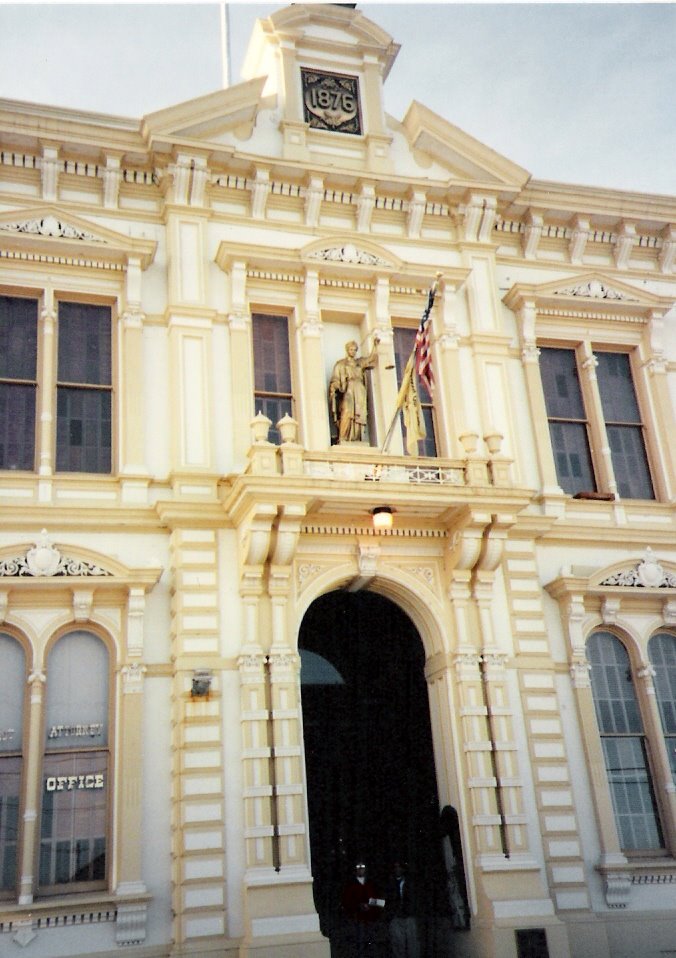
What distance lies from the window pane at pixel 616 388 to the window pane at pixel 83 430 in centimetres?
834

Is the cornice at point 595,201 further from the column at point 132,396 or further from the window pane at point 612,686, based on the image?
the window pane at point 612,686

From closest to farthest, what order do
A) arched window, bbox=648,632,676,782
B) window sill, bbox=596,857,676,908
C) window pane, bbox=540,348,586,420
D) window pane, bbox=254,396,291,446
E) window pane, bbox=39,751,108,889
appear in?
window pane, bbox=39,751,108,889 → window sill, bbox=596,857,676,908 → arched window, bbox=648,632,676,782 → window pane, bbox=254,396,291,446 → window pane, bbox=540,348,586,420

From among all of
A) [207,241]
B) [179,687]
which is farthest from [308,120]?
[179,687]

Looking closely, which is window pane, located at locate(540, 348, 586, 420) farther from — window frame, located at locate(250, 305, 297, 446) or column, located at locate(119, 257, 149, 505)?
column, located at locate(119, 257, 149, 505)

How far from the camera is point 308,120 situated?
17.9 metres

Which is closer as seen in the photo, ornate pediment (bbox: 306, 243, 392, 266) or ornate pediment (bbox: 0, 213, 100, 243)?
ornate pediment (bbox: 0, 213, 100, 243)

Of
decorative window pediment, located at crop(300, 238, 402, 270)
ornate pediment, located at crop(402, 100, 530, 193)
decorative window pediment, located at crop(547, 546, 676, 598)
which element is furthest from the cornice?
decorative window pediment, located at crop(547, 546, 676, 598)

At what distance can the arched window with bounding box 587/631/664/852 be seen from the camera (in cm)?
1501

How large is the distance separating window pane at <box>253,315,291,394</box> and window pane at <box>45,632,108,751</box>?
474cm

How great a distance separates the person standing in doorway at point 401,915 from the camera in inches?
544

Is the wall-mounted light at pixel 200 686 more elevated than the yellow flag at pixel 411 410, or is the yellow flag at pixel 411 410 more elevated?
the yellow flag at pixel 411 410

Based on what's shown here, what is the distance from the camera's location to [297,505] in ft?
45.5

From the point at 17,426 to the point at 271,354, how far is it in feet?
13.2

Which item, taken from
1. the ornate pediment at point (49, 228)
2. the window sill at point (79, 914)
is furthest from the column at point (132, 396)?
the window sill at point (79, 914)
